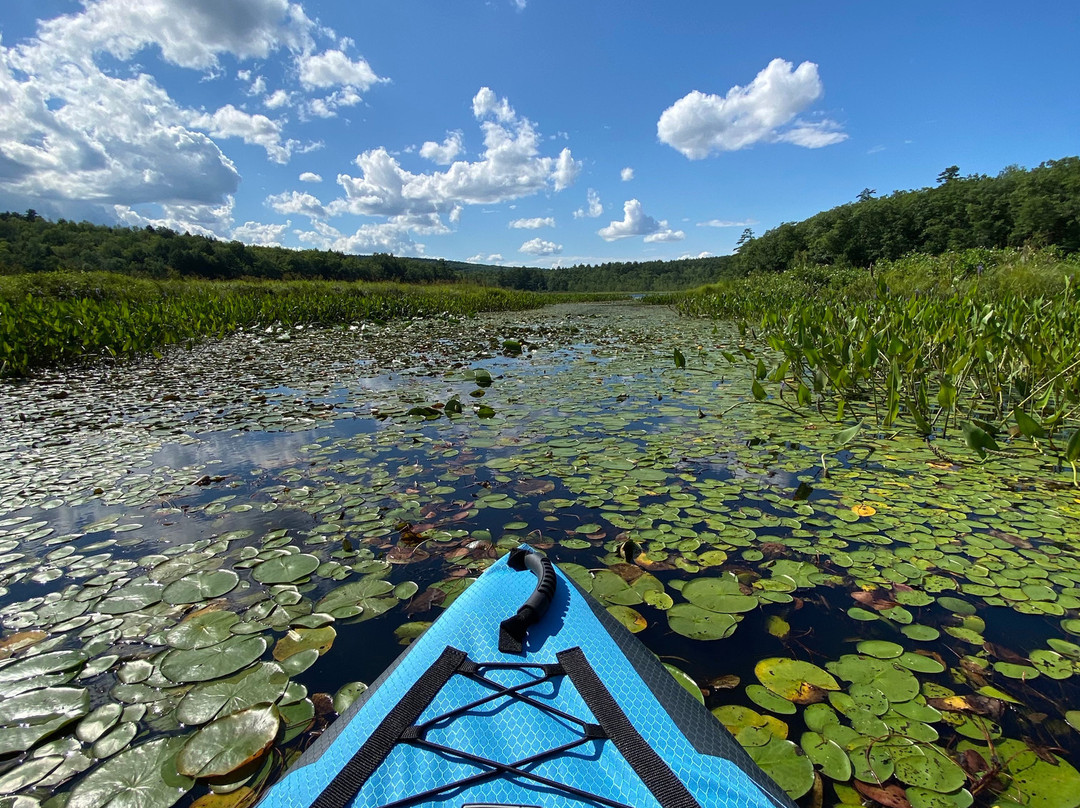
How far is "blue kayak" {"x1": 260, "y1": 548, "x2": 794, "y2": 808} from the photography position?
0.77 metres

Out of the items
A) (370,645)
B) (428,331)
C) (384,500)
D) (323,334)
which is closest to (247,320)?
(323,334)

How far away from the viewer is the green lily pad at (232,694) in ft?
4.04

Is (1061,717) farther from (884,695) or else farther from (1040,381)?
(1040,381)

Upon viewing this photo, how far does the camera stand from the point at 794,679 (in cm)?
132

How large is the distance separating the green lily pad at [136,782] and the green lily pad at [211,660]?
230mm

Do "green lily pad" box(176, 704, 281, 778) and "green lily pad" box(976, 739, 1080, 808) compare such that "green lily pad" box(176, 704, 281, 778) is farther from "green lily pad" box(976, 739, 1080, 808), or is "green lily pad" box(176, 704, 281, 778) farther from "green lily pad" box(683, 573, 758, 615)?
"green lily pad" box(976, 739, 1080, 808)

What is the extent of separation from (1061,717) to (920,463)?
1.90 meters

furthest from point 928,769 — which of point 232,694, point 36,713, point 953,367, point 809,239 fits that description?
point 809,239

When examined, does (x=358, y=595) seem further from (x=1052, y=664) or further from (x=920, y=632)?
(x=1052, y=664)

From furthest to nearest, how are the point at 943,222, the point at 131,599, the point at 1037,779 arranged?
the point at 943,222 < the point at 131,599 < the point at 1037,779

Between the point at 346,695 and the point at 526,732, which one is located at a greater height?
the point at 526,732

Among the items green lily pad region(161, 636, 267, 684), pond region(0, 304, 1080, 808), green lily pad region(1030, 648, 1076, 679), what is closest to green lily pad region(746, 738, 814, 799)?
pond region(0, 304, 1080, 808)

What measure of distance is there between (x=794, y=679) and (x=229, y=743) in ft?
4.74

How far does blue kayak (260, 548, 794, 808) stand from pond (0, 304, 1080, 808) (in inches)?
14.8
